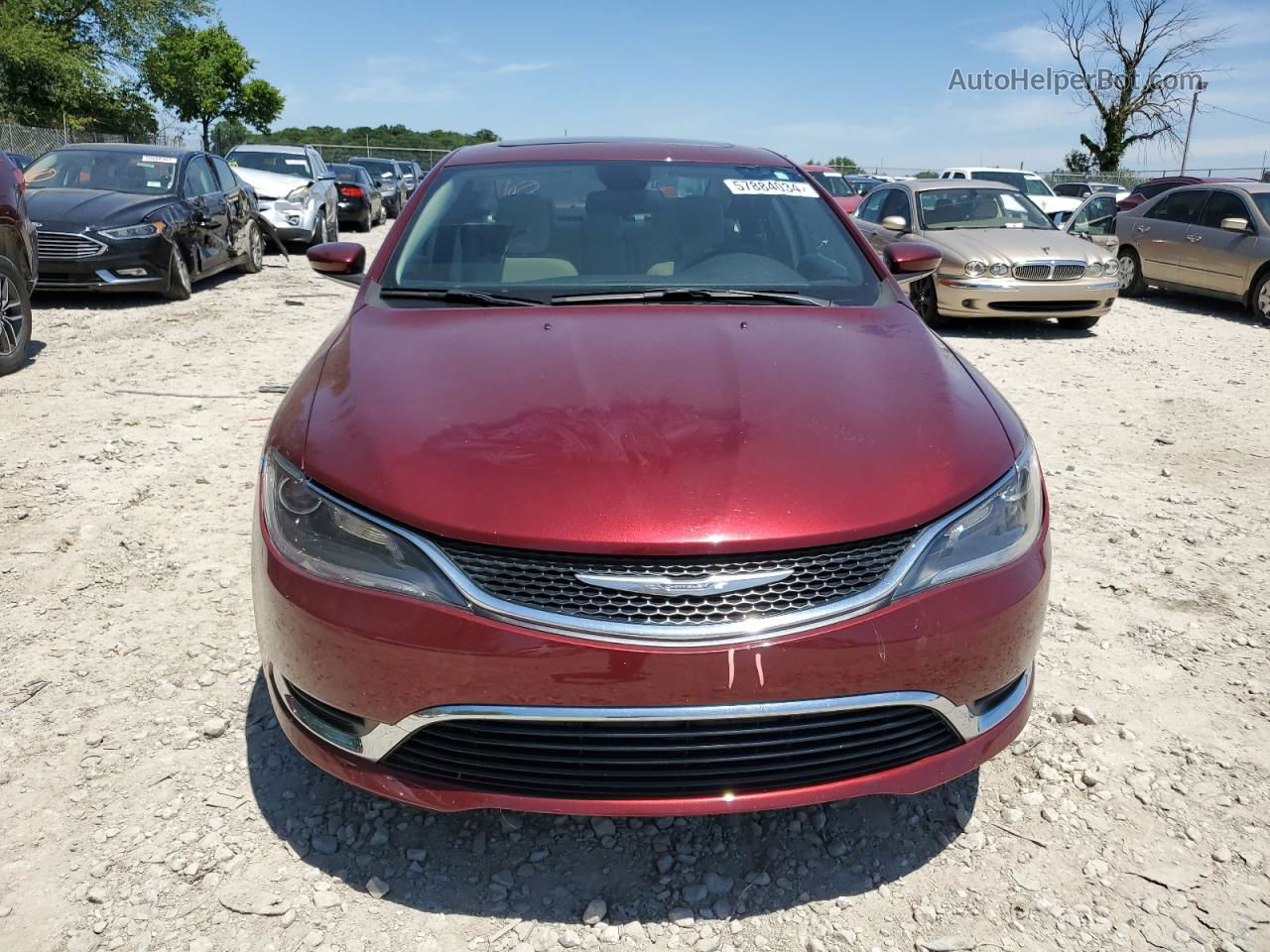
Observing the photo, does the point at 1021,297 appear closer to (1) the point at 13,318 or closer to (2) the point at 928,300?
(2) the point at 928,300

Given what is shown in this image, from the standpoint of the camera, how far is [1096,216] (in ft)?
51.9

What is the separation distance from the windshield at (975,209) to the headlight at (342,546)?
931cm

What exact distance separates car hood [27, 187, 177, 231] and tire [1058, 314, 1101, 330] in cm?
898

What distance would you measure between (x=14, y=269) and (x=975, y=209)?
28.8ft

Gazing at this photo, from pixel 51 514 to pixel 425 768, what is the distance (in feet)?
9.96

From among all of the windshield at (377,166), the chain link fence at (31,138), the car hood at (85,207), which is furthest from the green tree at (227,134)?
the car hood at (85,207)

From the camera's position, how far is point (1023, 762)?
265cm

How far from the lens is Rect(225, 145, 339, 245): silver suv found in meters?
14.7

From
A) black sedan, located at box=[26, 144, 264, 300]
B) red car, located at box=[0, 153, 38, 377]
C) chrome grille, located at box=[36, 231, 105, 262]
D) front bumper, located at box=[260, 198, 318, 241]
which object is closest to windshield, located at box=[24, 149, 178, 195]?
black sedan, located at box=[26, 144, 264, 300]

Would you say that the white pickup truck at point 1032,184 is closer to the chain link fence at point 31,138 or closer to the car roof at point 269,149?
the car roof at point 269,149

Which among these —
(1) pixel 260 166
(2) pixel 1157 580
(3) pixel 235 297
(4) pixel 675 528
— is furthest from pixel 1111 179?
(4) pixel 675 528

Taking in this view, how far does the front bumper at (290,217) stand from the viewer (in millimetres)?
14570

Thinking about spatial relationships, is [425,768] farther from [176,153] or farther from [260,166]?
[260,166]

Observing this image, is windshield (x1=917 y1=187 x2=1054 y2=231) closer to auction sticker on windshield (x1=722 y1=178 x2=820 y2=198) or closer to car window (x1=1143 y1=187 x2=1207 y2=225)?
car window (x1=1143 y1=187 x2=1207 y2=225)
